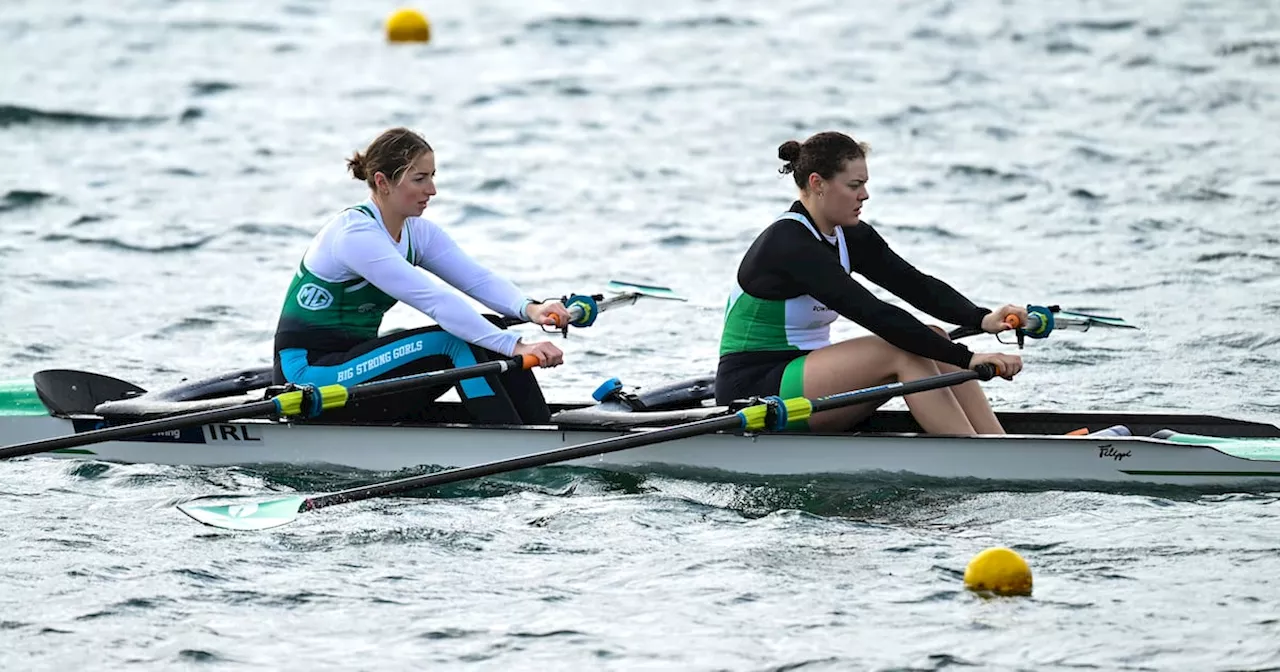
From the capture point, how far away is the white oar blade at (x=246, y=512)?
784 centimetres

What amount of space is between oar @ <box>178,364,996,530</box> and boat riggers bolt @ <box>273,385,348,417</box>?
39cm

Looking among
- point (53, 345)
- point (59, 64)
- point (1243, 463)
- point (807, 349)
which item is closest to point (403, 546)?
point (807, 349)

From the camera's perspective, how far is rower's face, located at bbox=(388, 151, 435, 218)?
8.00 metres

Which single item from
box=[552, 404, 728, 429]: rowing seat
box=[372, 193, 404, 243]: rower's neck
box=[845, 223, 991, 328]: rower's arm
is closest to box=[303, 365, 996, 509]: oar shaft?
box=[552, 404, 728, 429]: rowing seat

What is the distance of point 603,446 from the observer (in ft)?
25.6

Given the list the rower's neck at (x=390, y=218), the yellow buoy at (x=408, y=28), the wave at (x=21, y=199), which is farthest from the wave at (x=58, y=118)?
the rower's neck at (x=390, y=218)

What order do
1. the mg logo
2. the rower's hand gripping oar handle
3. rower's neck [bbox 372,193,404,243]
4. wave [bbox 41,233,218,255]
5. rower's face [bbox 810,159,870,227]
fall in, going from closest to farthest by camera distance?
1. rower's face [bbox 810,159,870,227]
2. rower's neck [bbox 372,193,404,243]
3. the mg logo
4. the rower's hand gripping oar handle
5. wave [bbox 41,233,218,255]

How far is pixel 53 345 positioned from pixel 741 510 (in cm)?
568

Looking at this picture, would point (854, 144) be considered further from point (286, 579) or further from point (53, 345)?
point (53, 345)

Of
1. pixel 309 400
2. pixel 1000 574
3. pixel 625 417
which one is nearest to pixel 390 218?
pixel 309 400

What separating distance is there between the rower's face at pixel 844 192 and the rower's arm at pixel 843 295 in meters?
0.14

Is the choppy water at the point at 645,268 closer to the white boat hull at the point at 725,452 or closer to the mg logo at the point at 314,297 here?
the white boat hull at the point at 725,452

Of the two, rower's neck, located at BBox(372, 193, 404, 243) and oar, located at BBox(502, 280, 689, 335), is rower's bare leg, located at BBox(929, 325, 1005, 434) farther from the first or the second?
rower's neck, located at BBox(372, 193, 404, 243)

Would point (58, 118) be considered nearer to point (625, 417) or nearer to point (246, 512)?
point (246, 512)
